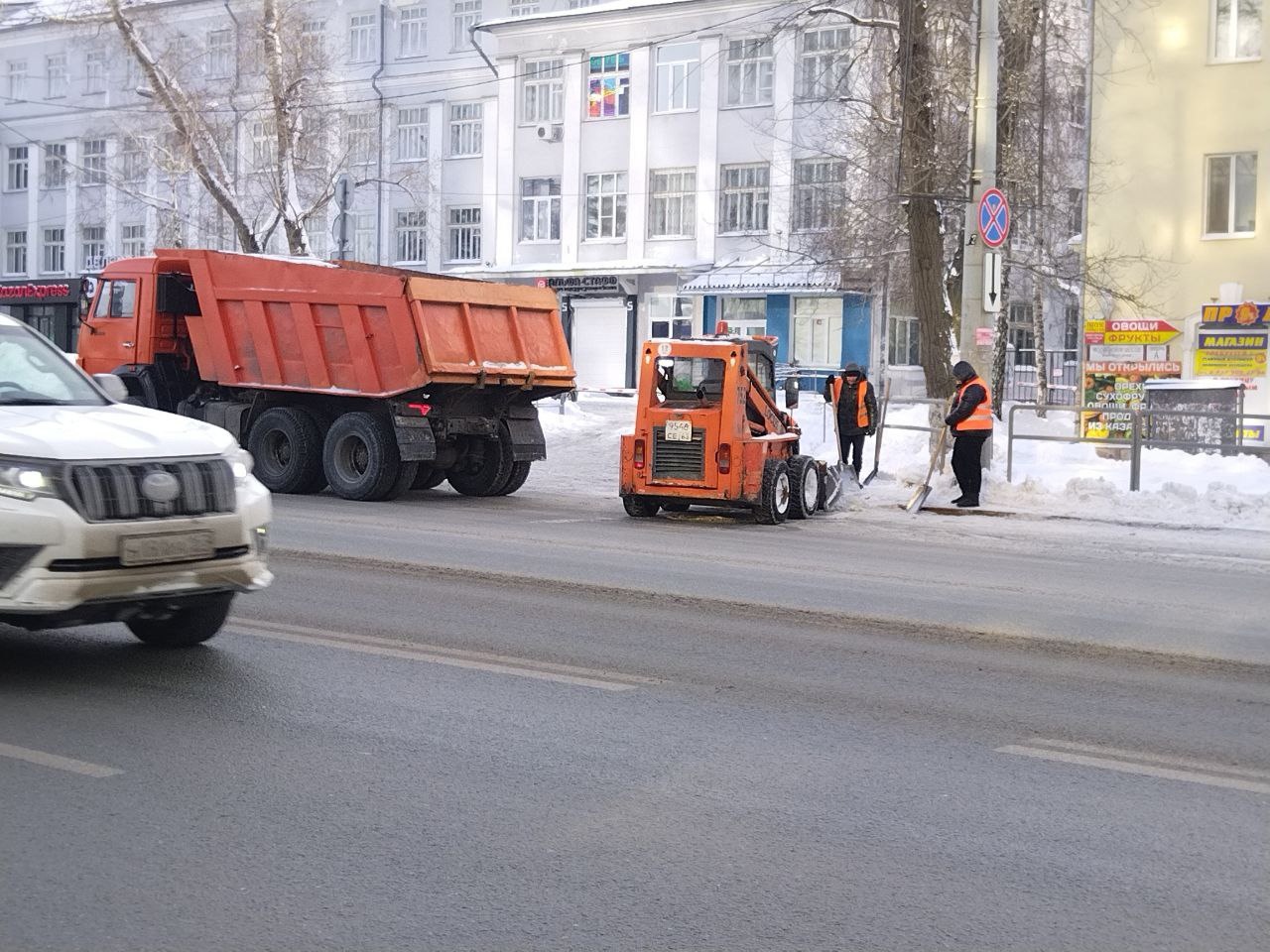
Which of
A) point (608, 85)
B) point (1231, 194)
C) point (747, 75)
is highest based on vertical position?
point (608, 85)

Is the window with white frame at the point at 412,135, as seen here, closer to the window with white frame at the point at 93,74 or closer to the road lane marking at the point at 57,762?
the window with white frame at the point at 93,74

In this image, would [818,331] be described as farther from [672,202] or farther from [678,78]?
[678,78]

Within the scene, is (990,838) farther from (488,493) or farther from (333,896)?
(488,493)

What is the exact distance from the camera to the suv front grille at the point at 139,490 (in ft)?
22.8

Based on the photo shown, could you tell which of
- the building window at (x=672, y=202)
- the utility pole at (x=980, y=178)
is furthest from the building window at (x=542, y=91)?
the utility pole at (x=980, y=178)

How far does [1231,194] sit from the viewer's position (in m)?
29.3

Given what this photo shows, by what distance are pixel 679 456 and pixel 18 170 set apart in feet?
171

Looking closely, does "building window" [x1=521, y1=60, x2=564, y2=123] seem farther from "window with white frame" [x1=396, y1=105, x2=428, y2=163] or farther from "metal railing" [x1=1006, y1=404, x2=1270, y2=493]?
"metal railing" [x1=1006, y1=404, x2=1270, y2=493]

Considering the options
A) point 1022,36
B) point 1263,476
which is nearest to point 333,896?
point 1263,476

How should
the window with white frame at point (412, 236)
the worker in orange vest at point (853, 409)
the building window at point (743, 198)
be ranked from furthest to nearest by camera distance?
1. the window with white frame at point (412, 236)
2. the building window at point (743, 198)
3. the worker in orange vest at point (853, 409)

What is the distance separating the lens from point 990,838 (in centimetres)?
517

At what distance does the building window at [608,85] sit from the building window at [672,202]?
90.7 inches

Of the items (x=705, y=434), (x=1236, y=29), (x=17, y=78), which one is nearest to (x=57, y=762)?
(x=705, y=434)

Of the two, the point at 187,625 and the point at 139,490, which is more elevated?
the point at 139,490
